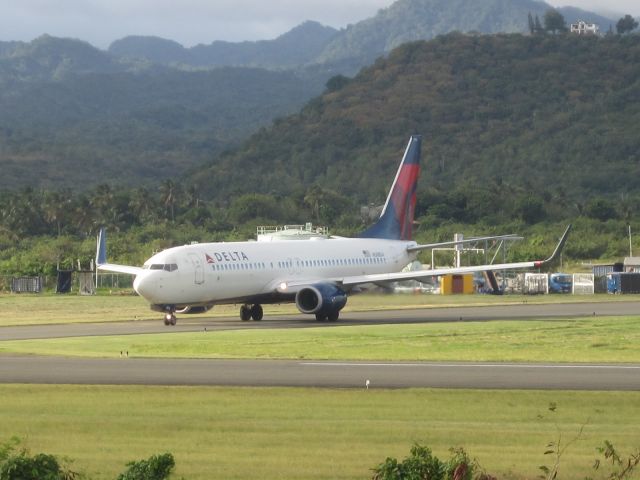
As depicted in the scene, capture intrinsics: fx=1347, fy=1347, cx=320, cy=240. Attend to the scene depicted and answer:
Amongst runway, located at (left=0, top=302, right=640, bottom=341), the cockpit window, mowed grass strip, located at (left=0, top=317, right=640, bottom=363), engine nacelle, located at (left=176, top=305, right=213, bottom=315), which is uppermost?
the cockpit window

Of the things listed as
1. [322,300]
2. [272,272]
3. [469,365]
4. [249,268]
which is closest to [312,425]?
[469,365]

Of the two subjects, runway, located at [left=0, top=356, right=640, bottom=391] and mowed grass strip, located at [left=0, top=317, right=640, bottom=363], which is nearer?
runway, located at [left=0, top=356, right=640, bottom=391]

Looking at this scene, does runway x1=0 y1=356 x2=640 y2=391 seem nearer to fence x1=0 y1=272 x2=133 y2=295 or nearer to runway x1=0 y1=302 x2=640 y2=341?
runway x1=0 y1=302 x2=640 y2=341

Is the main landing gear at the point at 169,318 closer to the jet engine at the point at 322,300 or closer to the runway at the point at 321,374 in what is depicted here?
the jet engine at the point at 322,300

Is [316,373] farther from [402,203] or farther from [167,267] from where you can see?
[402,203]

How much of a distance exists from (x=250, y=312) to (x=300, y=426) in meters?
32.1

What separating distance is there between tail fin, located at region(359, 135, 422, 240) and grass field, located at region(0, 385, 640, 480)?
114 feet

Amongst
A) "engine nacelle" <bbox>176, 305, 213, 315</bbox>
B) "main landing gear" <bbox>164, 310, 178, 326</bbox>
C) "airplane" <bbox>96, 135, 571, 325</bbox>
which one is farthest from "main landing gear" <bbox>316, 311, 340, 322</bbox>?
"main landing gear" <bbox>164, 310, 178, 326</bbox>

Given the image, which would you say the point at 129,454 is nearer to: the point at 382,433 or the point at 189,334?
the point at 382,433

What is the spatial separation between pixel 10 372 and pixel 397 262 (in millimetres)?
31252

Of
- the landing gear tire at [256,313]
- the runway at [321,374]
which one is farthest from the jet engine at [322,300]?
the runway at [321,374]

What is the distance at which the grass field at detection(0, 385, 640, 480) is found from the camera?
18.0m

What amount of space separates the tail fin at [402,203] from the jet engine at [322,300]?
29.2ft

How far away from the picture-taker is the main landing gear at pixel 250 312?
2087 inches
